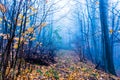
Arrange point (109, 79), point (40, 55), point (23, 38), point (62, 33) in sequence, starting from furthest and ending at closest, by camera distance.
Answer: point (62, 33) → point (40, 55) → point (109, 79) → point (23, 38)

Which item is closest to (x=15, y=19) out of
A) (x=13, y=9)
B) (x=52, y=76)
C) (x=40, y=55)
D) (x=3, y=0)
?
(x=13, y=9)

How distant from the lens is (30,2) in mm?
4332

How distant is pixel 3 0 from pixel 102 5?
922 cm

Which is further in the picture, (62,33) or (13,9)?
(62,33)

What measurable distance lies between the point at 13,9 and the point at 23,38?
92 cm

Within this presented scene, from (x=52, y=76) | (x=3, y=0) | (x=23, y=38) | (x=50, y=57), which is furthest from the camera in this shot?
(x=50, y=57)

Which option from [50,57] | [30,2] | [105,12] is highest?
[105,12]

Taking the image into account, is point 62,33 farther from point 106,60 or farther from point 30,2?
point 30,2

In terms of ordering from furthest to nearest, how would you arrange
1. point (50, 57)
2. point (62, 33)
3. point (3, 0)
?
point (62, 33), point (50, 57), point (3, 0)

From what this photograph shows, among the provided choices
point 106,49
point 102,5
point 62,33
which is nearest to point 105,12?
point 102,5

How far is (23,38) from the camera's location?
184 inches

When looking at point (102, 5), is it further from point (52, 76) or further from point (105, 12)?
point (52, 76)

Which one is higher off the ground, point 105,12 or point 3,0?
point 105,12

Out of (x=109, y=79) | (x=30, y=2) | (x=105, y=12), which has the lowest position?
(x=109, y=79)
